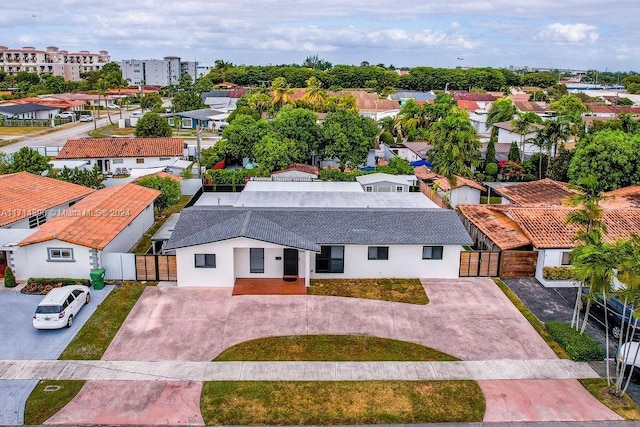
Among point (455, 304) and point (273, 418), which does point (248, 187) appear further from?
point (273, 418)

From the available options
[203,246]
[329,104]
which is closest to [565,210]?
[203,246]

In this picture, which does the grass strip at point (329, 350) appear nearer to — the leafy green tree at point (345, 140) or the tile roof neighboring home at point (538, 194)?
the tile roof neighboring home at point (538, 194)

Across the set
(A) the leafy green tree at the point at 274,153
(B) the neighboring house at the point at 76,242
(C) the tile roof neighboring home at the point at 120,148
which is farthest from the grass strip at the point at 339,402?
(C) the tile roof neighboring home at the point at 120,148

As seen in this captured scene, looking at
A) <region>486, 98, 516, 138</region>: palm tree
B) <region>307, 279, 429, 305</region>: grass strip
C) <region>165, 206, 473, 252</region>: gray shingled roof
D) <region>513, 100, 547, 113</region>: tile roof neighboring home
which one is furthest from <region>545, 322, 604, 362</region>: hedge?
<region>513, 100, 547, 113</region>: tile roof neighboring home

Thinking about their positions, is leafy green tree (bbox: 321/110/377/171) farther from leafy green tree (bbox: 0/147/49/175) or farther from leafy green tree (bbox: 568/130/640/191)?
leafy green tree (bbox: 0/147/49/175)

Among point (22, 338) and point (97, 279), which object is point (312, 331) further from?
point (22, 338)

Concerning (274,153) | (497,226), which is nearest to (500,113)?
(274,153)
